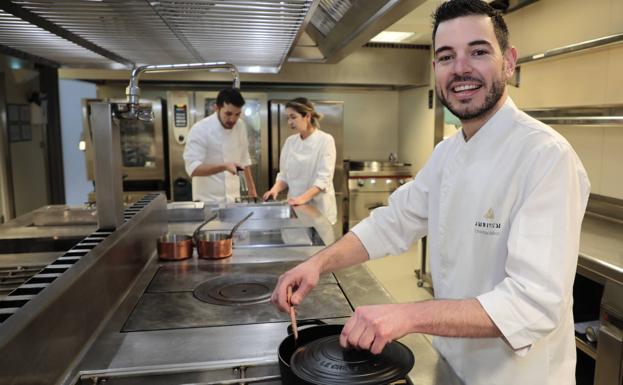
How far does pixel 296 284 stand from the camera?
1212 millimetres

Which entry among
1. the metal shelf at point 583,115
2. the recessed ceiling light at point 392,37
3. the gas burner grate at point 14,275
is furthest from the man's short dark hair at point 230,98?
the metal shelf at point 583,115

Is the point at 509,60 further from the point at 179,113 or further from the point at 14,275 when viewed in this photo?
the point at 179,113

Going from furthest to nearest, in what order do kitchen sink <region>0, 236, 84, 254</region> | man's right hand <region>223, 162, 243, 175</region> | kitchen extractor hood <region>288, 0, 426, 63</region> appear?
man's right hand <region>223, 162, 243, 175</region>, kitchen sink <region>0, 236, 84, 254</region>, kitchen extractor hood <region>288, 0, 426, 63</region>

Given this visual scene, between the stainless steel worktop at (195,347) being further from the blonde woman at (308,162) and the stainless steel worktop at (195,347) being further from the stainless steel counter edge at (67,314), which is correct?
the blonde woman at (308,162)

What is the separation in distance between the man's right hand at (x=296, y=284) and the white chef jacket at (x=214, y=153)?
2360 millimetres

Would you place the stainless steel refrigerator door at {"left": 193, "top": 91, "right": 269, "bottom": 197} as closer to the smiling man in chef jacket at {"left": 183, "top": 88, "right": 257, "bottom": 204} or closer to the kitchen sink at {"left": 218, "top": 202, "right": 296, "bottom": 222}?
the smiling man in chef jacket at {"left": 183, "top": 88, "right": 257, "bottom": 204}

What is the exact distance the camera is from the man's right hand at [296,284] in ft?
3.79

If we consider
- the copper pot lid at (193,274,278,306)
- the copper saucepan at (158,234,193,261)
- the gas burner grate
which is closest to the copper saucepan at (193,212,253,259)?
the copper saucepan at (158,234,193,261)

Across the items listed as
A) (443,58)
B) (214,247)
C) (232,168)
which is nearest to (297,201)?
(232,168)

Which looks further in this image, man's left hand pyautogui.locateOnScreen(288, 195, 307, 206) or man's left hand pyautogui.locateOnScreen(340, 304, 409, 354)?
man's left hand pyautogui.locateOnScreen(288, 195, 307, 206)

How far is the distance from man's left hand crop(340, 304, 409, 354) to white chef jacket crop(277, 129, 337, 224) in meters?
2.46

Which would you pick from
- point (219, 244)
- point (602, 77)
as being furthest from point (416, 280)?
point (219, 244)

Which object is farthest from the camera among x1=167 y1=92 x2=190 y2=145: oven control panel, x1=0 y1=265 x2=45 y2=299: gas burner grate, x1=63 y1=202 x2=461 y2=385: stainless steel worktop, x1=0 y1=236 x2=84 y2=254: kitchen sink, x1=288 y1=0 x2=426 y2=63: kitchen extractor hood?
x1=167 y1=92 x2=190 y2=145: oven control panel

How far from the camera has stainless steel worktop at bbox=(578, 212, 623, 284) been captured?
1857 mm
